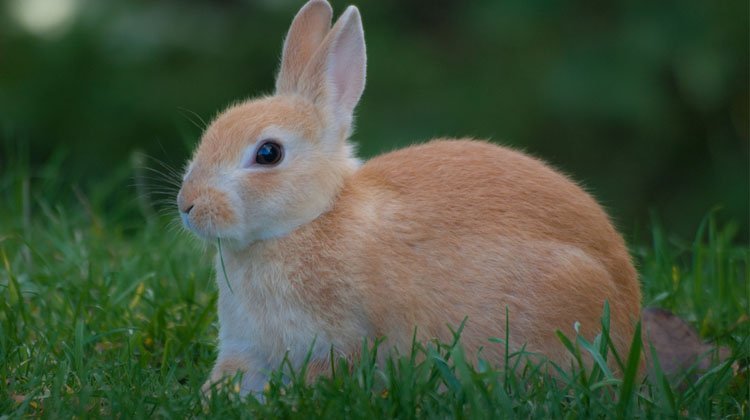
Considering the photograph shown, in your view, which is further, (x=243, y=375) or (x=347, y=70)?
(x=347, y=70)

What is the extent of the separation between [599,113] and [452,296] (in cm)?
427

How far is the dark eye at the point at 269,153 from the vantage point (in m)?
3.85

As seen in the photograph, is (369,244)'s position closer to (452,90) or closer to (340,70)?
(340,70)

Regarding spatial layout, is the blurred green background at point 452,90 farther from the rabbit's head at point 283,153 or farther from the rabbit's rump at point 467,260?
the rabbit's rump at point 467,260

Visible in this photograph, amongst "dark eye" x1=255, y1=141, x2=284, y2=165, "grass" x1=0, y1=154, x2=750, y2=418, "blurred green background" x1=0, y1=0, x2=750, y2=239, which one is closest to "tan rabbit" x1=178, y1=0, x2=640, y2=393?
"dark eye" x1=255, y1=141, x2=284, y2=165

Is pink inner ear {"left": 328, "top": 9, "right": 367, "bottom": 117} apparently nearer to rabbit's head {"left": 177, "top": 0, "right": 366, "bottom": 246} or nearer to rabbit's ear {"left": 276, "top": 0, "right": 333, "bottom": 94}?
rabbit's head {"left": 177, "top": 0, "right": 366, "bottom": 246}

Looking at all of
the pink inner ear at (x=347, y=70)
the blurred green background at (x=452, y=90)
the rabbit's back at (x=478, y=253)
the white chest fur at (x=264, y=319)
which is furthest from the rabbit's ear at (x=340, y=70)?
the blurred green background at (x=452, y=90)

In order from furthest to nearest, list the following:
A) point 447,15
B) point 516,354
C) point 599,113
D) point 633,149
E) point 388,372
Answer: point 447,15 < point 633,149 < point 599,113 < point 516,354 < point 388,372

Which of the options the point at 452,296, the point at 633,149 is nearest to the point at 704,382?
the point at 452,296

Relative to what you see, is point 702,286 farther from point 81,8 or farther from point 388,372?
point 81,8

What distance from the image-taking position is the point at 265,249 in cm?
383

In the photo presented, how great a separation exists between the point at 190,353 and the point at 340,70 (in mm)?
1127

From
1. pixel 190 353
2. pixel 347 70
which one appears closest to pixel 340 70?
pixel 347 70

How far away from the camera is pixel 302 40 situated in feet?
14.1
